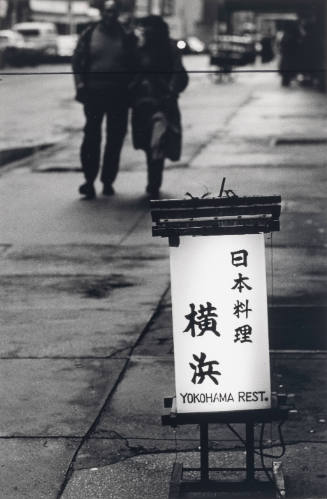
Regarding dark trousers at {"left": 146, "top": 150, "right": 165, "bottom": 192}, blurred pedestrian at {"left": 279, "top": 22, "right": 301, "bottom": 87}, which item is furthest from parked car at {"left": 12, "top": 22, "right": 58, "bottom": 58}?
dark trousers at {"left": 146, "top": 150, "right": 165, "bottom": 192}

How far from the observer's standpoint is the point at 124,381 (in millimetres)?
6043

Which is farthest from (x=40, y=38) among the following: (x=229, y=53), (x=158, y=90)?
(x=158, y=90)

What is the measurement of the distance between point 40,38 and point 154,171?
1846 inches

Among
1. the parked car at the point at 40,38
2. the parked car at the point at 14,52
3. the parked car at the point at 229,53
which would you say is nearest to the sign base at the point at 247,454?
the parked car at the point at 229,53

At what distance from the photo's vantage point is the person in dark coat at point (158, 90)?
11.8 m

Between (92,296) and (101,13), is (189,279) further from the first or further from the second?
(101,13)

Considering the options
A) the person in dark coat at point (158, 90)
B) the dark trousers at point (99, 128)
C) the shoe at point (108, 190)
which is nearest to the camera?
the person in dark coat at point (158, 90)

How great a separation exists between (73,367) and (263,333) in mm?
2193

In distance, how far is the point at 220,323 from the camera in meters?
4.30

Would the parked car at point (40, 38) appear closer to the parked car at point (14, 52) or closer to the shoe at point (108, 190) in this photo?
the parked car at point (14, 52)

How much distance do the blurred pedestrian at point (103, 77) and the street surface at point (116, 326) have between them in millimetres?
716

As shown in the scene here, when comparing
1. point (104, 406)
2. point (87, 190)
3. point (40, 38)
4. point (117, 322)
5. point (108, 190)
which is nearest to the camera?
point (104, 406)

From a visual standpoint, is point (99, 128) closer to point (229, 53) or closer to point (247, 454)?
point (247, 454)

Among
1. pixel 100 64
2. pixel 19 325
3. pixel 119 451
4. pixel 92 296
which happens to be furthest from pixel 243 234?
pixel 100 64
